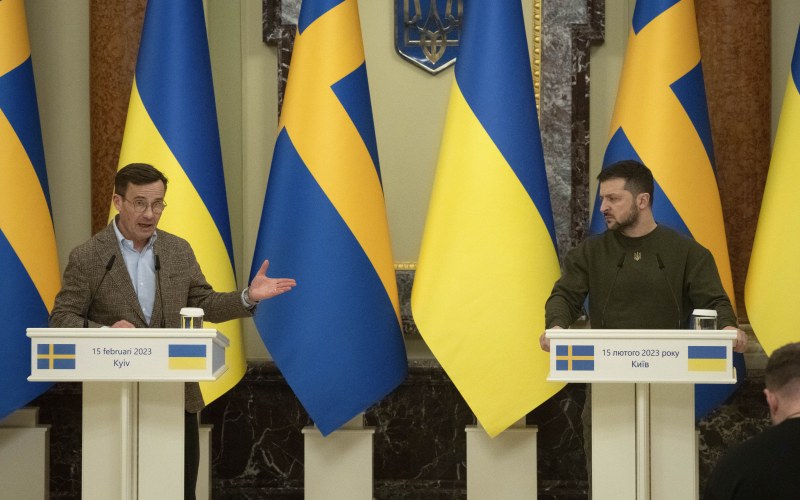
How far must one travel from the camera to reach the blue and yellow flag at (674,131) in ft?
14.6

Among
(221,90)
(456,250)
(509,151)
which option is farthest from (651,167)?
(221,90)

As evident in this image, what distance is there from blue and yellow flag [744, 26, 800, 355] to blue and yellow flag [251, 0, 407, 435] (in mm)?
1443

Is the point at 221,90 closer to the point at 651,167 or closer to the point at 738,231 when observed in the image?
the point at 651,167

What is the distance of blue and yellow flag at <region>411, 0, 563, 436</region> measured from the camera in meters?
4.23

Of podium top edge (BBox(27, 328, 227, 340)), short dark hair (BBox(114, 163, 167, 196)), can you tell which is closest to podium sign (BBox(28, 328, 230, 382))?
podium top edge (BBox(27, 328, 227, 340))

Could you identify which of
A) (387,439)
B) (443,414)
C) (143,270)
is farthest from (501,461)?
(143,270)

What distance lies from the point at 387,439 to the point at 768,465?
3.17 metres

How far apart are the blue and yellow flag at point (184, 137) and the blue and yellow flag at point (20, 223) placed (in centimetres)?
41

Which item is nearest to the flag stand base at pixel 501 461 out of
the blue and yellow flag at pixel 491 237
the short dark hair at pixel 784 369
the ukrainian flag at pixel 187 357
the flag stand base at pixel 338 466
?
the blue and yellow flag at pixel 491 237

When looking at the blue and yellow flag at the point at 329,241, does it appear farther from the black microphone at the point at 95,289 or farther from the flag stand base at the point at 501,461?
the black microphone at the point at 95,289

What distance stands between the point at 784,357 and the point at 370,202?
2405 millimetres

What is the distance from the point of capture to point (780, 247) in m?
4.36

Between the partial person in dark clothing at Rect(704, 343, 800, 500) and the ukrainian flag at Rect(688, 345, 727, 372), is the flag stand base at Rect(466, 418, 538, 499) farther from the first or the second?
the partial person in dark clothing at Rect(704, 343, 800, 500)

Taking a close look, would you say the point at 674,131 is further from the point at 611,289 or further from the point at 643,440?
the point at 643,440
